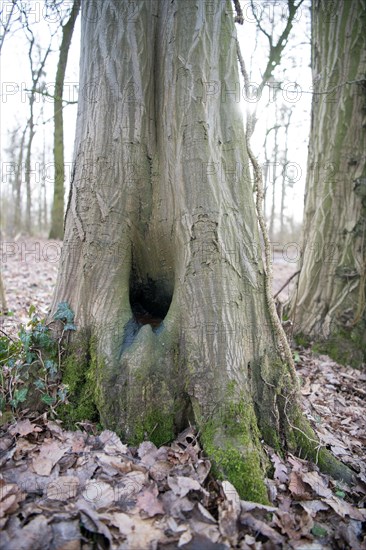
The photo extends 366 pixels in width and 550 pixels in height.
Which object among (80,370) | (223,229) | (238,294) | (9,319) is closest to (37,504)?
(80,370)

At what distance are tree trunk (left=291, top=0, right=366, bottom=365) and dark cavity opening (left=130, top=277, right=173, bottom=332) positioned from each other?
2375mm

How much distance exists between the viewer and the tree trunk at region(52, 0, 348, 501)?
82.8 inches

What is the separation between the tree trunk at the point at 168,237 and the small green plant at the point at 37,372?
91 mm

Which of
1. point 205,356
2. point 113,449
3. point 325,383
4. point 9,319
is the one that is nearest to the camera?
point 113,449

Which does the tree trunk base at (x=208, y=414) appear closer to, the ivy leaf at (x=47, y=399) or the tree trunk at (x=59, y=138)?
the ivy leaf at (x=47, y=399)

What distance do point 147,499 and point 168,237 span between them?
156 cm

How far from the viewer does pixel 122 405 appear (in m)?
2.08

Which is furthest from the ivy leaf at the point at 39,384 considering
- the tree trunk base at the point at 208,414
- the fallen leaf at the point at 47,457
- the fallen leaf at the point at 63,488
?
the fallen leaf at the point at 63,488

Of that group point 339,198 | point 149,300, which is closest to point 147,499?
point 149,300

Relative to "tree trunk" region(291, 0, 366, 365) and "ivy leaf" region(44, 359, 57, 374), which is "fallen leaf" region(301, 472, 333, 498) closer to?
"ivy leaf" region(44, 359, 57, 374)

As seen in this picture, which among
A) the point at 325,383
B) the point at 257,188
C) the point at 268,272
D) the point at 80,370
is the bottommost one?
the point at 325,383

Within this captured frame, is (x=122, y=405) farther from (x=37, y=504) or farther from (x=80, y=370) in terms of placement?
(x=37, y=504)

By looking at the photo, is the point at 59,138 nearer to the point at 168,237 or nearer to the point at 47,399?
the point at 168,237

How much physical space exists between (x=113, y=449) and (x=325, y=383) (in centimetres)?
243
